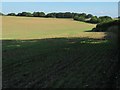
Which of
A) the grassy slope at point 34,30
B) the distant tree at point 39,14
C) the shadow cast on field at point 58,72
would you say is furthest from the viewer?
the distant tree at point 39,14

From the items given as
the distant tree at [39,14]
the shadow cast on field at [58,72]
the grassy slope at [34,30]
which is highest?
the distant tree at [39,14]

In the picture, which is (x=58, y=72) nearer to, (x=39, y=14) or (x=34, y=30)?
(x=34, y=30)

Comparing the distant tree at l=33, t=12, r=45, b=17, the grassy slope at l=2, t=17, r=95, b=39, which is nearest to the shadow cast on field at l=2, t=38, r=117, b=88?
the grassy slope at l=2, t=17, r=95, b=39

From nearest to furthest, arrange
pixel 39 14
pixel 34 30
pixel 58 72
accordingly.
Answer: pixel 58 72, pixel 34 30, pixel 39 14

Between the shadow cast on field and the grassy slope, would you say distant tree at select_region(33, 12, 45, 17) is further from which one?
the shadow cast on field

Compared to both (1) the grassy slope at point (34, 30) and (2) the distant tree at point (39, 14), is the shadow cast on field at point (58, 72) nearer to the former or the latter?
(1) the grassy slope at point (34, 30)

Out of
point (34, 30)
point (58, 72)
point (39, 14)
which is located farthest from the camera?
point (39, 14)

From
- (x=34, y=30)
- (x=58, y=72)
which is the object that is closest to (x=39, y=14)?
(x=34, y=30)

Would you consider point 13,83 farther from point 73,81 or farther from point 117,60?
point 117,60

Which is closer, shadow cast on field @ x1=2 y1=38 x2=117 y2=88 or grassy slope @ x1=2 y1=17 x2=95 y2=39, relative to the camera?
shadow cast on field @ x1=2 y1=38 x2=117 y2=88

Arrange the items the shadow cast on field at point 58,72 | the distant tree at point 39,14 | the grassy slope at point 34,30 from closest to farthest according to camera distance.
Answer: the shadow cast on field at point 58,72 → the grassy slope at point 34,30 → the distant tree at point 39,14

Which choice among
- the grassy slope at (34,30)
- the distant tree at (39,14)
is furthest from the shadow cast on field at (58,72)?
the distant tree at (39,14)

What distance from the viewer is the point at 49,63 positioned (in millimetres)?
15711

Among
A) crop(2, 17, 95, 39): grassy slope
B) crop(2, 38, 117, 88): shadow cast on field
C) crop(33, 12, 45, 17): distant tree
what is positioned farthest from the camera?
crop(33, 12, 45, 17): distant tree
